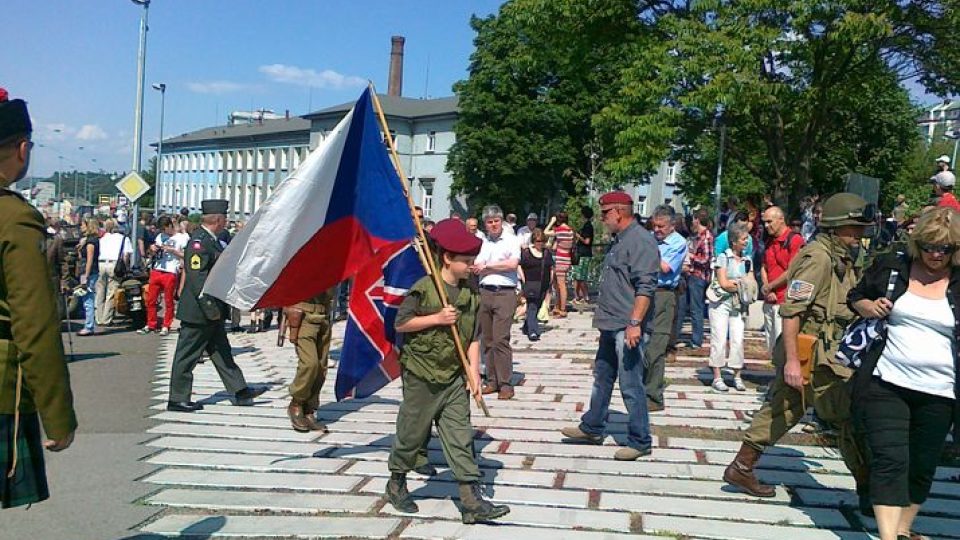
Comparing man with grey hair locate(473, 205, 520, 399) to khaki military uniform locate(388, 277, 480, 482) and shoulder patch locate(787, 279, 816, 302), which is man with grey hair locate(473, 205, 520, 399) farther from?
shoulder patch locate(787, 279, 816, 302)

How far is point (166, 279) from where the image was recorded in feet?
50.3

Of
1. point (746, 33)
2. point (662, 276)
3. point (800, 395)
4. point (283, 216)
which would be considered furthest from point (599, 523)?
point (746, 33)

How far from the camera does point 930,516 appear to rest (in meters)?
5.66

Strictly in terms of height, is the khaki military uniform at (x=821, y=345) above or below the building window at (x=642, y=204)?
below

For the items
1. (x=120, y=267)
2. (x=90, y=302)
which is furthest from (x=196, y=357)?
(x=120, y=267)

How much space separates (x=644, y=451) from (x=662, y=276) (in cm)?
298

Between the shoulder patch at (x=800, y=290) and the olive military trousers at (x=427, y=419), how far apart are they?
7.45ft

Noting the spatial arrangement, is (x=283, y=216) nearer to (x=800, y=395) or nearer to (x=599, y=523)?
(x=599, y=523)

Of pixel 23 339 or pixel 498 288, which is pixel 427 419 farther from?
pixel 498 288

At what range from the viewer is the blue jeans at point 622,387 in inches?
273

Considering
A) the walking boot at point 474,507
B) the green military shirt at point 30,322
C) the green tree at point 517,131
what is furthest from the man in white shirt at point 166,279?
the green tree at point 517,131

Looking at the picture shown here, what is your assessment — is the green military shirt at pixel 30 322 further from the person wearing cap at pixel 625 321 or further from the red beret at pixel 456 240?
the person wearing cap at pixel 625 321

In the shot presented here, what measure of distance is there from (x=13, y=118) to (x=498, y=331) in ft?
21.1

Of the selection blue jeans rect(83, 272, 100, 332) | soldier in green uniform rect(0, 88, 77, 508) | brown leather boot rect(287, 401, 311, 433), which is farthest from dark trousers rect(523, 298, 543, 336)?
soldier in green uniform rect(0, 88, 77, 508)
